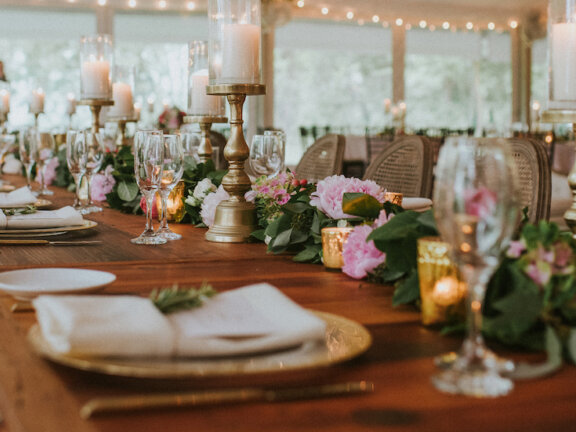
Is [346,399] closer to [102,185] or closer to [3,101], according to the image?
[102,185]

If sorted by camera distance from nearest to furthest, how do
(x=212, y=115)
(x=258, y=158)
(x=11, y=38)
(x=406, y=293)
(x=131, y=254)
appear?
(x=406, y=293) < (x=131, y=254) < (x=258, y=158) < (x=212, y=115) < (x=11, y=38)

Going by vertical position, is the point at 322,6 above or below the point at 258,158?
above

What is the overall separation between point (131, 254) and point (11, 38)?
9534 mm

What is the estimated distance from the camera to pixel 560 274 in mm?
712

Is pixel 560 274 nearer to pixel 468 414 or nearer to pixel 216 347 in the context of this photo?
pixel 468 414

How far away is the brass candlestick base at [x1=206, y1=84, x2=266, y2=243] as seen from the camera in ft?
5.10

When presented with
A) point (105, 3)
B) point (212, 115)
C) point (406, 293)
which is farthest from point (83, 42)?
point (105, 3)

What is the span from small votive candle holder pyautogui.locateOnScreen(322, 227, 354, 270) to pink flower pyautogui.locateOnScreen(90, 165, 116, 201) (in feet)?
4.38

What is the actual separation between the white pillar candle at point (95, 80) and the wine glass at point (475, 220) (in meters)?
2.18

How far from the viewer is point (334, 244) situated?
1171 mm

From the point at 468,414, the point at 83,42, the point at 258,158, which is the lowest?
the point at 468,414

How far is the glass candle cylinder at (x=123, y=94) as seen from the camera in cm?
330

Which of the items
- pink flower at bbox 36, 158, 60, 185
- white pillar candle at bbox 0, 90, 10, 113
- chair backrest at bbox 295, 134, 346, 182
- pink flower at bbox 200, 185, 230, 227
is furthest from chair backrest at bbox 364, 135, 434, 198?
white pillar candle at bbox 0, 90, 10, 113

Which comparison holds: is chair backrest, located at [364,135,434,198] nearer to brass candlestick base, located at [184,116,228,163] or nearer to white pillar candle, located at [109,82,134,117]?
brass candlestick base, located at [184,116,228,163]
